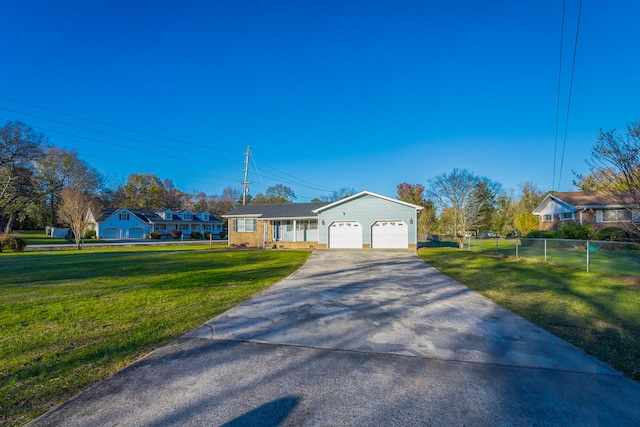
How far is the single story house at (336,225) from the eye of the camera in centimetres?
2144

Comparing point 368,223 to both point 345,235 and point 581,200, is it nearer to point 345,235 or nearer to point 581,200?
point 345,235

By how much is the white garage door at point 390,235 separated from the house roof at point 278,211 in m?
4.85

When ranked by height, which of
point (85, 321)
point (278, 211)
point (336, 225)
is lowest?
point (85, 321)

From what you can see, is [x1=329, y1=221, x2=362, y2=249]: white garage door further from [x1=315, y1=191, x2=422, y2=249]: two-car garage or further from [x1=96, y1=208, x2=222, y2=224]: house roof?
[x1=96, y1=208, x2=222, y2=224]: house roof

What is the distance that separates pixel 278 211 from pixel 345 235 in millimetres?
6653

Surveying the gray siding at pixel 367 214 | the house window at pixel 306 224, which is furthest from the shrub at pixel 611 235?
the house window at pixel 306 224

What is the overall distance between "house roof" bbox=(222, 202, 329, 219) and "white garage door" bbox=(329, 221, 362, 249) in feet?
6.73

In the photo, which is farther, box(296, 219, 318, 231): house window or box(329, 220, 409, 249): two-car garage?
box(296, 219, 318, 231): house window

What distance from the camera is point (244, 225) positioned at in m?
26.4

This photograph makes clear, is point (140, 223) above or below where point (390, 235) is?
above

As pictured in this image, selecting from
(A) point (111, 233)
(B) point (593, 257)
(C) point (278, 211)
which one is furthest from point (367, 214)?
(A) point (111, 233)

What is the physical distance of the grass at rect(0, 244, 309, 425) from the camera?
2.96m

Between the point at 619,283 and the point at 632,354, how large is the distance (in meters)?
6.41

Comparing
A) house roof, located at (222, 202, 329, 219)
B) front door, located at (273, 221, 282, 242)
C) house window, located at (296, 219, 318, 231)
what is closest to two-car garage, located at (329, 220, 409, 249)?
house window, located at (296, 219, 318, 231)
